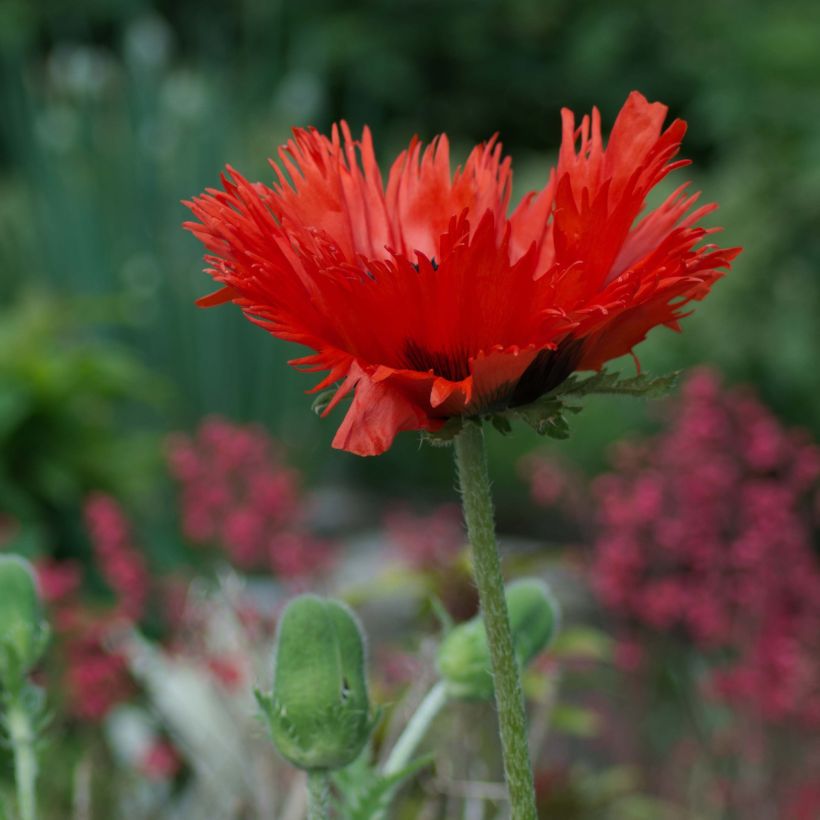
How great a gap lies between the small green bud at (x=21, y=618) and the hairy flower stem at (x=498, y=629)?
255 mm

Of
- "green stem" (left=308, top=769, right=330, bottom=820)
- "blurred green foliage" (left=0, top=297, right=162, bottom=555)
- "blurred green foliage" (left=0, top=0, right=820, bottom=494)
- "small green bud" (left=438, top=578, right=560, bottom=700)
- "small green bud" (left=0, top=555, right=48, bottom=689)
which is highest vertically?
"blurred green foliage" (left=0, top=0, right=820, bottom=494)

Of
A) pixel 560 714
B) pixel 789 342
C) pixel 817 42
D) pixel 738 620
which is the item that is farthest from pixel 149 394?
pixel 817 42

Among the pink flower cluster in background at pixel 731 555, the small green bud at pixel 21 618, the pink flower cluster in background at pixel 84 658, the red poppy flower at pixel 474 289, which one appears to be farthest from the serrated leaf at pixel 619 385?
the pink flower cluster in background at pixel 731 555

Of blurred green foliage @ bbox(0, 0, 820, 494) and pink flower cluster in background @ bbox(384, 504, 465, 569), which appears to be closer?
pink flower cluster in background @ bbox(384, 504, 465, 569)

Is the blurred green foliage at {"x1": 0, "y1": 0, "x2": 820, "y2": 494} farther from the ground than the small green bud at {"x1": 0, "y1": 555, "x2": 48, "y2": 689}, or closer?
farther from the ground

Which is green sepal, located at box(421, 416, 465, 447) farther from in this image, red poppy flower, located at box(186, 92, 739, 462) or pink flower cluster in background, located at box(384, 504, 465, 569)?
pink flower cluster in background, located at box(384, 504, 465, 569)

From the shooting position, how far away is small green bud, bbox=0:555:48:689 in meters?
0.60

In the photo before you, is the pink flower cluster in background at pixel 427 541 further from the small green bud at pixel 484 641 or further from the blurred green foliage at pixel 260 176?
the blurred green foliage at pixel 260 176

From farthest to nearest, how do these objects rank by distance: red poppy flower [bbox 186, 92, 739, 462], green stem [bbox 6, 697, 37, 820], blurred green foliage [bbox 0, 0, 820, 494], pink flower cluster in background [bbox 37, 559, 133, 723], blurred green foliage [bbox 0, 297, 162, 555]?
1. blurred green foliage [bbox 0, 0, 820, 494]
2. blurred green foliage [bbox 0, 297, 162, 555]
3. pink flower cluster in background [bbox 37, 559, 133, 723]
4. green stem [bbox 6, 697, 37, 820]
5. red poppy flower [bbox 186, 92, 739, 462]

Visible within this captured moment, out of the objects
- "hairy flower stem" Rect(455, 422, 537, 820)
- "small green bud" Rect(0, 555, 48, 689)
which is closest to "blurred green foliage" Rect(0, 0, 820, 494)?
"small green bud" Rect(0, 555, 48, 689)

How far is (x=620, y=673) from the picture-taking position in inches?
83.5

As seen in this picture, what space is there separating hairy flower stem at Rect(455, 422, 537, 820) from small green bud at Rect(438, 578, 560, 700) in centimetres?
16

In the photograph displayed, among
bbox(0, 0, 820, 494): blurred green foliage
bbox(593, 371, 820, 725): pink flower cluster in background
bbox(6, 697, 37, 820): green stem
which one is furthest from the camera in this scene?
bbox(0, 0, 820, 494): blurred green foliage

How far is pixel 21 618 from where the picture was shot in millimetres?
604
